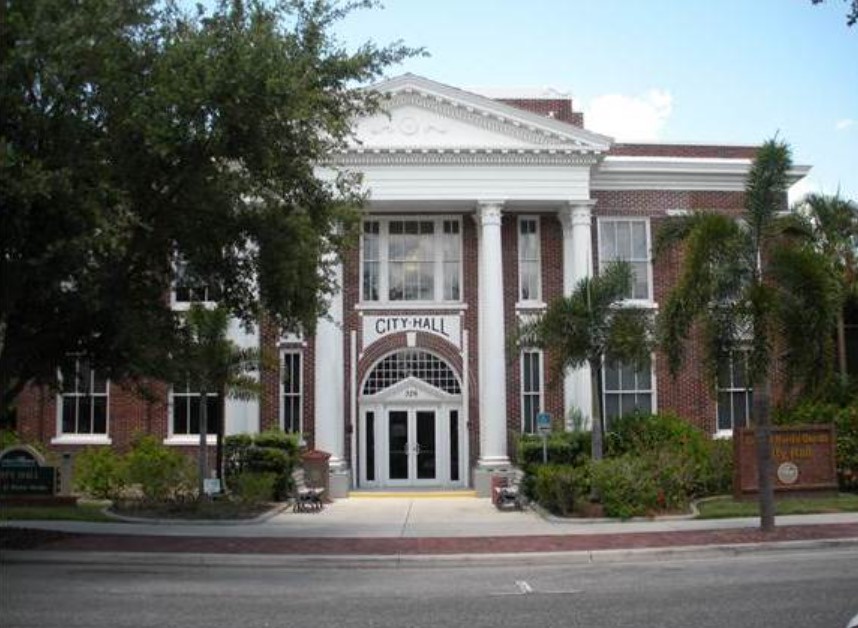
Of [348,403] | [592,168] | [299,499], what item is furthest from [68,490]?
[592,168]

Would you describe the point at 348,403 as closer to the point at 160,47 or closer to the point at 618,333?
the point at 618,333

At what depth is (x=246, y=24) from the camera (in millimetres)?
15102

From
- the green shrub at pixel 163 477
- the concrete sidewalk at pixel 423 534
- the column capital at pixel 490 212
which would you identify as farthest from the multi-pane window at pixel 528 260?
the green shrub at pixel 163 477

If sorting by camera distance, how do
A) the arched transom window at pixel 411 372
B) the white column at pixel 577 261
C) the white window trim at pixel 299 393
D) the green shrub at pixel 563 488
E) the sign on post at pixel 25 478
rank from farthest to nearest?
the arched transom window at pixel 411 372 → the white window trim at pixel 299 393 → the white column at pixel 577 261 → the sign on post at pixel 25 478 → the green shrub at pixel 563 488

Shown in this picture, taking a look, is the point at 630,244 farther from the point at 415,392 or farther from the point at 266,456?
the point at 266,456

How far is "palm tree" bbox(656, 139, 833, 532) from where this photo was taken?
17047 mm

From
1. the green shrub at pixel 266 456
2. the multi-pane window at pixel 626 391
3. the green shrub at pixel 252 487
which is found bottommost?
the green shrub at pixel 252 487

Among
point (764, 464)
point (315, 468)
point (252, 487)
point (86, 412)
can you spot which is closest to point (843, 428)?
point (764, 464)

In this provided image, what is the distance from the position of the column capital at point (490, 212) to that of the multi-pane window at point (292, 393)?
21.6 feet

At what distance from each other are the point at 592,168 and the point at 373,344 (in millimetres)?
7987

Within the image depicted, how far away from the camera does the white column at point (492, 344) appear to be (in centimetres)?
2745

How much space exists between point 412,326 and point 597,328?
8.76m

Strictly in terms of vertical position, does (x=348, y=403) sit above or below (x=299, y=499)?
above

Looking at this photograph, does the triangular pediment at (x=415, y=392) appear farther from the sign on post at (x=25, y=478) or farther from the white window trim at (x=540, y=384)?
the sign on post at (x=25, y=478)
